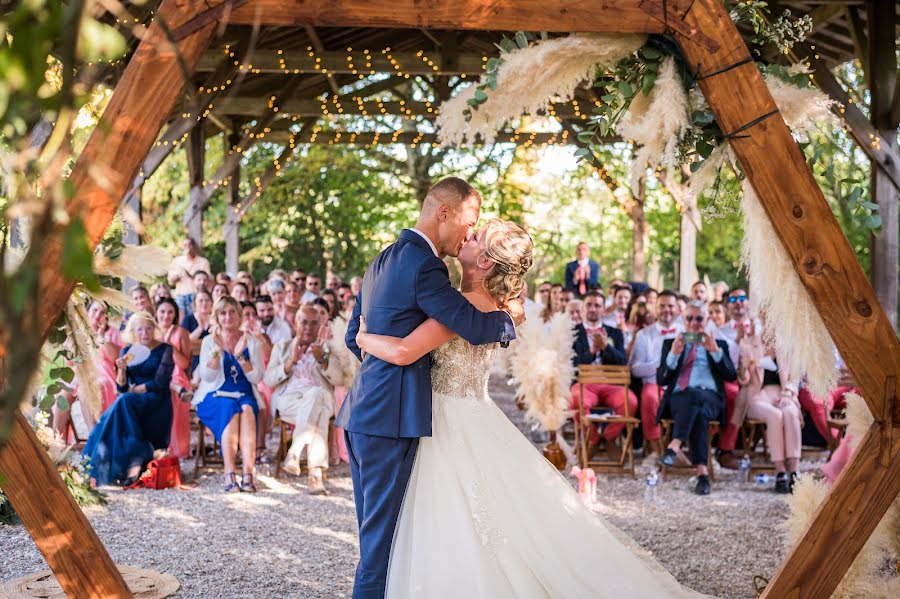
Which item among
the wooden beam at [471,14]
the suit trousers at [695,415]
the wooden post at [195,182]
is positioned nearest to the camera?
the wooden beam at [471,14]

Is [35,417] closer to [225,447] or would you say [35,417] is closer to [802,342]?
[225,447]

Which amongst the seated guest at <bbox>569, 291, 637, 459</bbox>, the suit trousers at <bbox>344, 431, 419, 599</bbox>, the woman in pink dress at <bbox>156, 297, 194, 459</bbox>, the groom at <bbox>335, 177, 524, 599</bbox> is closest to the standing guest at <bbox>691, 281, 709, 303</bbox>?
the seated guest at <bbox>569, 291, 637, 459</bbox>

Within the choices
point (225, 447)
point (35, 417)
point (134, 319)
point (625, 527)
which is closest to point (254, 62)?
→ point (134, 319)

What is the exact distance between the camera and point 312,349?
784 cm

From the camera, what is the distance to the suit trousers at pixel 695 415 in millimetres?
7566

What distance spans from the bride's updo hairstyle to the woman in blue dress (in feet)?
14.1

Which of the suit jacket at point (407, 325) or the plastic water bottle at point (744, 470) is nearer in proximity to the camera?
the suit jacket at point (407, 325)

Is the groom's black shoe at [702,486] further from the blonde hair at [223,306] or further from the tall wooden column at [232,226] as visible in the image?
the tall wooden column at [232,226]

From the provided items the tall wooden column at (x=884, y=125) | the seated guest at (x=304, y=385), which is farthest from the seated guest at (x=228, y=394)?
the tall wooden column at (x=884, y=125)

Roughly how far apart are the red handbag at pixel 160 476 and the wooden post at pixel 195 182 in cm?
699

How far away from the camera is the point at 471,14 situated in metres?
3.39

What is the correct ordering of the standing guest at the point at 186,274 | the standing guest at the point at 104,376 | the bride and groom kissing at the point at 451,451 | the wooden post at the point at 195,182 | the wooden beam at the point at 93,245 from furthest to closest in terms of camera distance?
1. the wooden post at the point at 195,182
2. the standing guest at the point at 186,274
3. the standing guest at the point at 104,376
4. the bride and groom kissing at the point at 451,451
5. the wooden beam at the point at 93,245

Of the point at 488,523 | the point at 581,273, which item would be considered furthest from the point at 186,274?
the point at 488,523

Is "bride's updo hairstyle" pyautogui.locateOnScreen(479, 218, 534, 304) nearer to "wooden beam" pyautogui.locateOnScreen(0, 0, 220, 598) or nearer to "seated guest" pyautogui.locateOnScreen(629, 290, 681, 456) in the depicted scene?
"wooden beam" pyautogui.locateOnScreen(0, 0, 220, 598)
